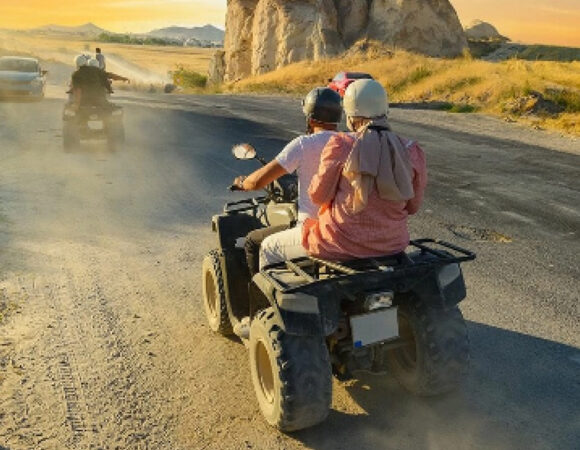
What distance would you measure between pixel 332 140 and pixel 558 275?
438 cm

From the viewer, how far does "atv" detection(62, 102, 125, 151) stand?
14047 mm

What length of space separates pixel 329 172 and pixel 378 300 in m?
0.80

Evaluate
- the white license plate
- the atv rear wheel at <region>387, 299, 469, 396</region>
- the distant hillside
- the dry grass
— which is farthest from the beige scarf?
the distant hillside

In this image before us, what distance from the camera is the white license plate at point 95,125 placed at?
1409cm

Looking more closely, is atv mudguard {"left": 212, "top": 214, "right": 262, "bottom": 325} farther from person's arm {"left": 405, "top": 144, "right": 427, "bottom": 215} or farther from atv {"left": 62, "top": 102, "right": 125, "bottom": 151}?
atv {"left": 62, "top": 102, "right": 125, "bottom": 151}

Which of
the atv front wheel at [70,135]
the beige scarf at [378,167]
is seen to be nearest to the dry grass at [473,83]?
the atv front wheel at [70,135]

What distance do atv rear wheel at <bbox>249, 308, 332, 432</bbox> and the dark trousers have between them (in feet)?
2.49

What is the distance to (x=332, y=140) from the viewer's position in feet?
12.9

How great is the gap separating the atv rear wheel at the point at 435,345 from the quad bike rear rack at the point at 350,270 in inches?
13.6

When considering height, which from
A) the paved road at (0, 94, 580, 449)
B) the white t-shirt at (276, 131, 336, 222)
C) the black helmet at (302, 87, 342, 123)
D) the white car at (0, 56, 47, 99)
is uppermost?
the black helmet at (302, 87, 342, 123)

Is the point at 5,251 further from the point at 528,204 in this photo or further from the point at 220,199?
the point at 528,204

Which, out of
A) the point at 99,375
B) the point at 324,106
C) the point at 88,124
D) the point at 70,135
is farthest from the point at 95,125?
the point at 324,106

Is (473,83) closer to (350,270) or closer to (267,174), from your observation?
(267,174)

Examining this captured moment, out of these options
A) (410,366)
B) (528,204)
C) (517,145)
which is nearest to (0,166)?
(528,204)
